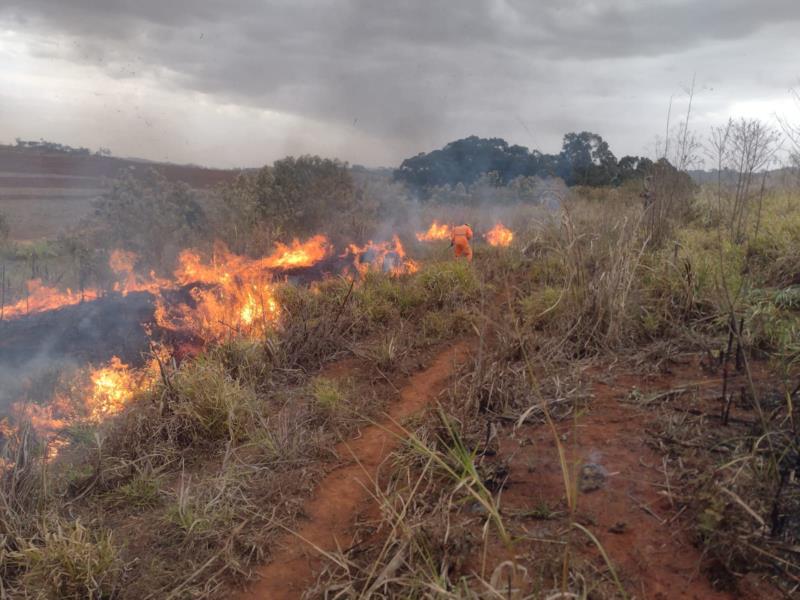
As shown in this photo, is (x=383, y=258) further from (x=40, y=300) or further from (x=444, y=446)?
(x=444, y=446)

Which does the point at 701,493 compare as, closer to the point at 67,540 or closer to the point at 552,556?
the point at 552,556

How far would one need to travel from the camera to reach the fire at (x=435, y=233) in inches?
506

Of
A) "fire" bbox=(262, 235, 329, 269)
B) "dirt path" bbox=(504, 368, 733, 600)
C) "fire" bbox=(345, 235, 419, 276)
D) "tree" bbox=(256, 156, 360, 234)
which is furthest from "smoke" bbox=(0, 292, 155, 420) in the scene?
"tree" bbox=(256, 156, 360, 234)

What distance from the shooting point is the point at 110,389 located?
5.11m

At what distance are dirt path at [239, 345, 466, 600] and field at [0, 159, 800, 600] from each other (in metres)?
0.02

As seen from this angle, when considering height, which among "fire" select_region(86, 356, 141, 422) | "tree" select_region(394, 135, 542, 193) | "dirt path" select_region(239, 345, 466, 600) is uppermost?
"tree" select_region(394, 135, 542, 193)

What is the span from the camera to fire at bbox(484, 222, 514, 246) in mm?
12354

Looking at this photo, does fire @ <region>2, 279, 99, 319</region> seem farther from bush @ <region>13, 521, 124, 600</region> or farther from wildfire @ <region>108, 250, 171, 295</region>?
bush @ <region>13, 521, 124, 600</region>

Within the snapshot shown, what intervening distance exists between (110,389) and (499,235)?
31.3 ft

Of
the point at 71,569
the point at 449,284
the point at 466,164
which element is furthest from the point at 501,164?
the point at 71,569

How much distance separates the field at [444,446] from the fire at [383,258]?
6.13ft

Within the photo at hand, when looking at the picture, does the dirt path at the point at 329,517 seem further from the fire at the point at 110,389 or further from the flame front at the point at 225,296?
the fire at the point at 110,389

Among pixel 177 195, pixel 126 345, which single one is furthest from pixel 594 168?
pixel 126 345

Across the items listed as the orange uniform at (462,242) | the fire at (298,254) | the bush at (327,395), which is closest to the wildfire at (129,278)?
the fire at (298,254)
